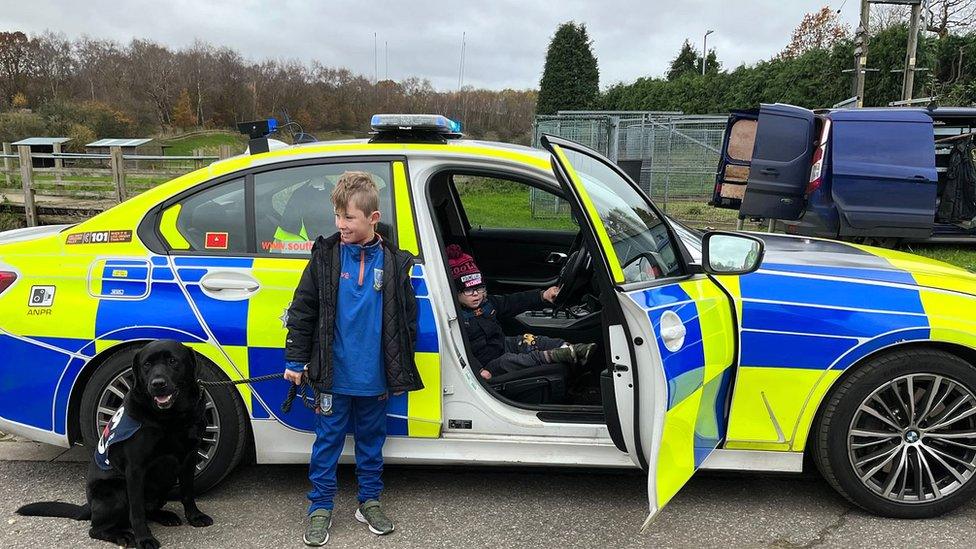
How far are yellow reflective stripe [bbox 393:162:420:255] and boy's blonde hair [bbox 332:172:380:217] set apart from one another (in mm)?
285

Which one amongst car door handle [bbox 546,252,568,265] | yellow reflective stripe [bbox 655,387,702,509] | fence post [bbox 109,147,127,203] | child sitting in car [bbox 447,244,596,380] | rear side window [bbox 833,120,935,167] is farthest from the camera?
fence post [bbox 109,147,127,203]

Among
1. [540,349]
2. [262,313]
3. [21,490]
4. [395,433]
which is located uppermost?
[262,313]

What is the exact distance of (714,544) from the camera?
2570 mm

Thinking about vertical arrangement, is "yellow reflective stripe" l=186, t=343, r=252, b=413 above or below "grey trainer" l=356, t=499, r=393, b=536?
above

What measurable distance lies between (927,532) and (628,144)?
43.4ft

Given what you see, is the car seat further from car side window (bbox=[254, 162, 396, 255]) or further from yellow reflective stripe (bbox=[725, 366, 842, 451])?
car side window (bbox=[254, 162, 396, 255])

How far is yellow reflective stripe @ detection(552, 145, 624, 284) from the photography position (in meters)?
2.39

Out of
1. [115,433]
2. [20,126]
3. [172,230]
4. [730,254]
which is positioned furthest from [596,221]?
[20,126]

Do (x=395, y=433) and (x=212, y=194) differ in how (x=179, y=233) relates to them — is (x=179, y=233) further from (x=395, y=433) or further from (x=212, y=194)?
(x=395, y=433)

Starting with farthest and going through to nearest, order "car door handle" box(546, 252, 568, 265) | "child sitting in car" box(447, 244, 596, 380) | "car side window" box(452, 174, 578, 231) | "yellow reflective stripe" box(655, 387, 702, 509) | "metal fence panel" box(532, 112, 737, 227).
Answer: "metal fence panel" box(532, 112, 737, 227), "car side window" box(452, 174, 578, 231), "car door handle" box(546, 252, 568, 265), "child sitting in car" box(447, 244, 596, 380), "yellow reflective stripe" box(655, 387, 702, 509)

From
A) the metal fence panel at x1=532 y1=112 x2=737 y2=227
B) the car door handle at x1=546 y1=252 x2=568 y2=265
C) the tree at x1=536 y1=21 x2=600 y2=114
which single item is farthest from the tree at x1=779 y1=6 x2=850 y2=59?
the car door handle at x1=546 y1=252 x2=568 y2=265

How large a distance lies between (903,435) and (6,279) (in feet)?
12.2

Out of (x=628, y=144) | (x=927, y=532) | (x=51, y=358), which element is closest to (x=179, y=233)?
(x=51, y=358)

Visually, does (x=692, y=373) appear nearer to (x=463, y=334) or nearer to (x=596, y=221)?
(x=596, y=221)
